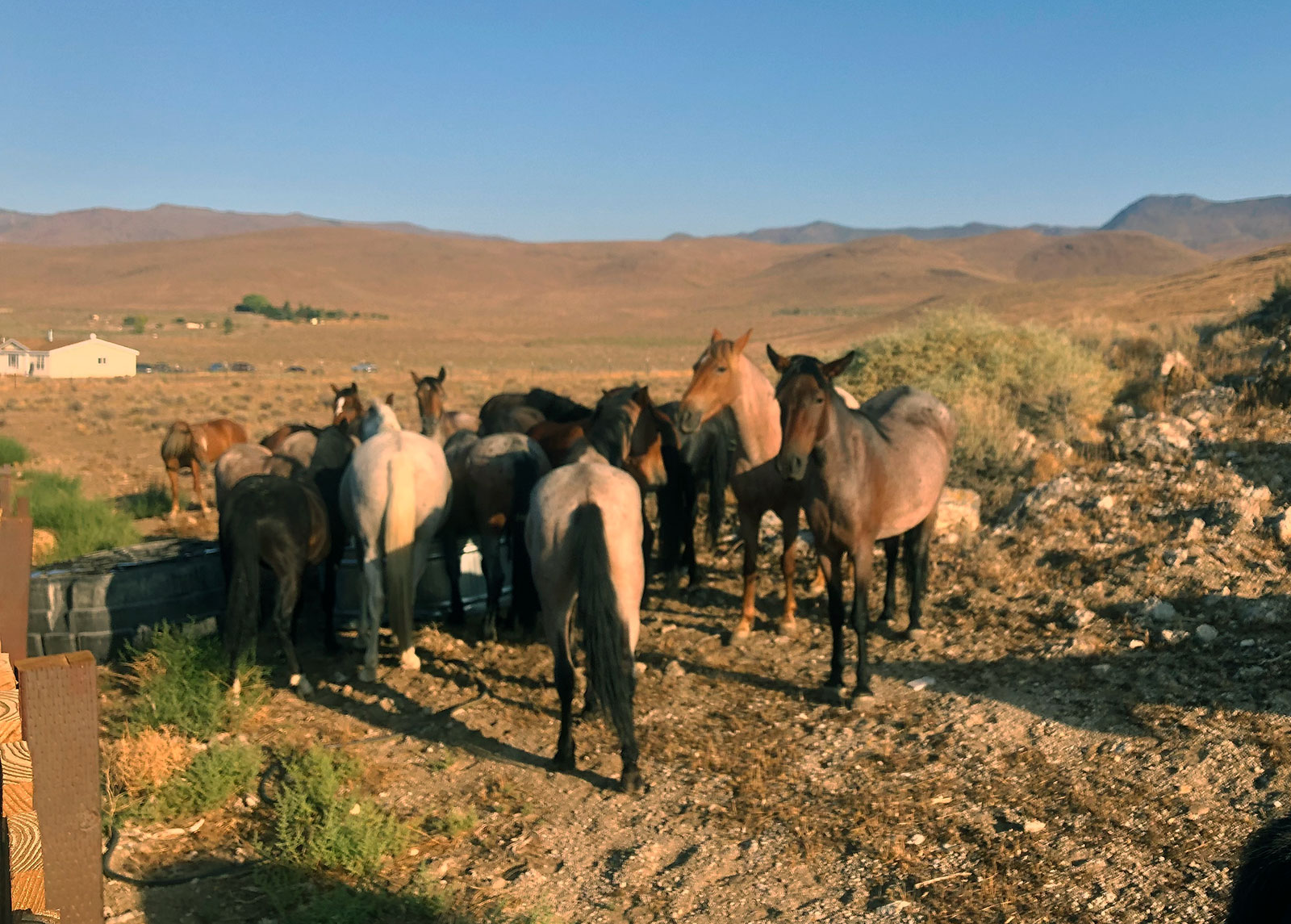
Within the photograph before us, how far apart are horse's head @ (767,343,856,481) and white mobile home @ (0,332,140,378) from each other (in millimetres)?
25139

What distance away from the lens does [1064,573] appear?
8336 millimetres

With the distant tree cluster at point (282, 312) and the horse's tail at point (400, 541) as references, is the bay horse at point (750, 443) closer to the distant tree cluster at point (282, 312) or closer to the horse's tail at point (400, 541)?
the horse's tail at point (400, 541)

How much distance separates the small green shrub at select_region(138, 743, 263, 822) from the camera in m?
4.98

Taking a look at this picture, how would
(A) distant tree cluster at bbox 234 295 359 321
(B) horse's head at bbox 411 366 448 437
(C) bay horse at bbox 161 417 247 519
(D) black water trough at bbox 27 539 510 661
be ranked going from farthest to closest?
(A) distant tree cluster at bbox 234 295 359 321 → (C) bay horse at bbox 161 417 247 519 → (B) horse's head at bbox 411 366 448 437 → (D) black water trough at bbox 27 539 510 661

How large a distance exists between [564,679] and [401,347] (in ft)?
202

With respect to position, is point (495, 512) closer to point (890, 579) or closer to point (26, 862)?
point (890, 579)

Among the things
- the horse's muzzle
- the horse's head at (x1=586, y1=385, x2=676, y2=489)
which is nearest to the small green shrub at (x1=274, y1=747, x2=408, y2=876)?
the horse's head at (x1=586, y1=385, x2=676, y2=489)

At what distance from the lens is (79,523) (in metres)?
9.99

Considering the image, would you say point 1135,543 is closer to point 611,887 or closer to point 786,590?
point 786,590

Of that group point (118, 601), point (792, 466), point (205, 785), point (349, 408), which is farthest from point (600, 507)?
point (349, 408)

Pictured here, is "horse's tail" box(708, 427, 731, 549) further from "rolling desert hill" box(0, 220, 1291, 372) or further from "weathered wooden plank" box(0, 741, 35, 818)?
"rolling desert hill" box(0, 220, 1291, 372)

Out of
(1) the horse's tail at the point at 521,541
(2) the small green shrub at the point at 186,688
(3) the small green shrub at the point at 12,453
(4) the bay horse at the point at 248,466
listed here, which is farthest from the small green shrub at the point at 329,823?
(3) the small green shrub at the point at 12,453

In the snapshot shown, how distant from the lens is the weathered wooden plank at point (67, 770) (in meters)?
2.74

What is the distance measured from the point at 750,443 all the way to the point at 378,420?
331cm
